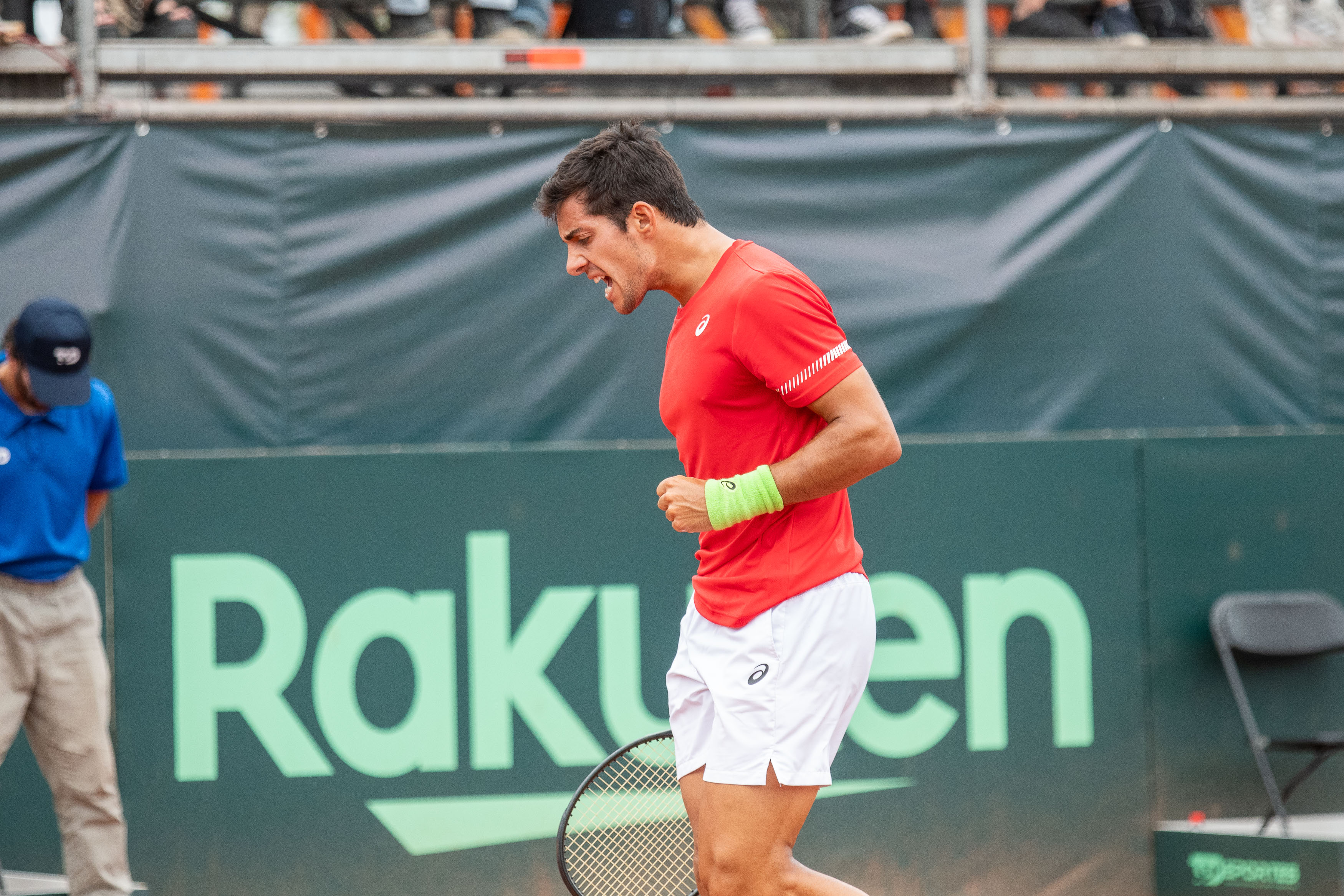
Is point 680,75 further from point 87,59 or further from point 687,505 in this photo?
point 687,505

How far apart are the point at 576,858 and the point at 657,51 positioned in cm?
338

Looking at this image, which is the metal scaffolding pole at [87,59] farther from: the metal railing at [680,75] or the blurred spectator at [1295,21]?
the blurred spectator at [1295,21]

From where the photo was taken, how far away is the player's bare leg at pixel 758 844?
106 inches

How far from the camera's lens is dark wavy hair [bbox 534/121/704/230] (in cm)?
Answer: 288

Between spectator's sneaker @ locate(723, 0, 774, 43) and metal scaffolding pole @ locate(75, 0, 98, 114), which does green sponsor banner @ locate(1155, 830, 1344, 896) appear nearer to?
spectator's sneaker @ locate(723, 0, 774, 43)

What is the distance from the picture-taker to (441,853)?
16.1 feet

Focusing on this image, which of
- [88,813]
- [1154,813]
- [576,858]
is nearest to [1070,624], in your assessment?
[1154,813]

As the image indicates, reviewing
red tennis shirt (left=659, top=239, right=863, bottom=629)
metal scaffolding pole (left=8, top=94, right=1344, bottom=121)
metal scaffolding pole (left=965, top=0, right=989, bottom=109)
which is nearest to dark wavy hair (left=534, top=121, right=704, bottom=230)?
red tennis shirt (left=659, top=239, right=863, bottom=629)

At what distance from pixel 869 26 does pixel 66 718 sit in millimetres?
4140

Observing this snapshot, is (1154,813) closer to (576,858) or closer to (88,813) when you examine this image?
(576,858)

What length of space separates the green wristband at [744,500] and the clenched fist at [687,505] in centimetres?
2

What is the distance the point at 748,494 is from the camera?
2.68 meters

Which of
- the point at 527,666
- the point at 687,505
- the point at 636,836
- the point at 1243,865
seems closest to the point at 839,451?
the point at 687,505

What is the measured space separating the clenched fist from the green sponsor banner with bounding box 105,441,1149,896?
2.36 m
